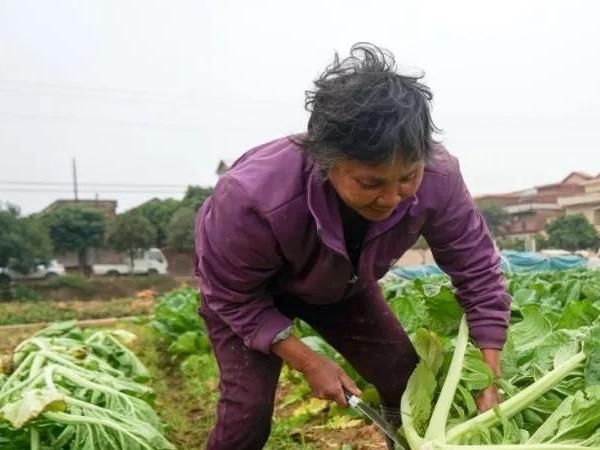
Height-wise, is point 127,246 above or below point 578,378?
below

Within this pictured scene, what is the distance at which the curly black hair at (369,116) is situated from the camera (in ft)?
6.96

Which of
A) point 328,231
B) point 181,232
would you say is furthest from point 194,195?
point 328,231

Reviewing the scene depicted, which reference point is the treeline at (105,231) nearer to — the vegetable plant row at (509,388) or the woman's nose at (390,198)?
the vegetable plant row at (509,388)

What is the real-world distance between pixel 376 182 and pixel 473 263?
2.27 feet

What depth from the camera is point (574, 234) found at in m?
34.8

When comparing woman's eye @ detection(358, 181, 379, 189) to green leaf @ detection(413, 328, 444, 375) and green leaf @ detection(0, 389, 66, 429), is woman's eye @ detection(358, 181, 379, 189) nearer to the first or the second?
green leaf @ detection(413, 328, 444, 375)

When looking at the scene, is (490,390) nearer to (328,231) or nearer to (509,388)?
(509,388)

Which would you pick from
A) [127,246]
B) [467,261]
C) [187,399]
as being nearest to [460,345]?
[467,261]

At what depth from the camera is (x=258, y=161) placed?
2.59 meters

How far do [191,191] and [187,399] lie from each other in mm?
35079

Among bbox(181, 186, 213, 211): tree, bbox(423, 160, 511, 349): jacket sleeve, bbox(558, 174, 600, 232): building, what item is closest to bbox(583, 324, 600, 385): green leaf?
bbox(423, 160, 511, 349): jacket sleeve

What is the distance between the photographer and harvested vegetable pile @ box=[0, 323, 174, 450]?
3520mm

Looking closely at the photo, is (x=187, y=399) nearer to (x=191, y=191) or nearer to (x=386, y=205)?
(x=386, y=205)

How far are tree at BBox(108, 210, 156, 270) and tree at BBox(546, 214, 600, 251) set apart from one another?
17320 millimetres
